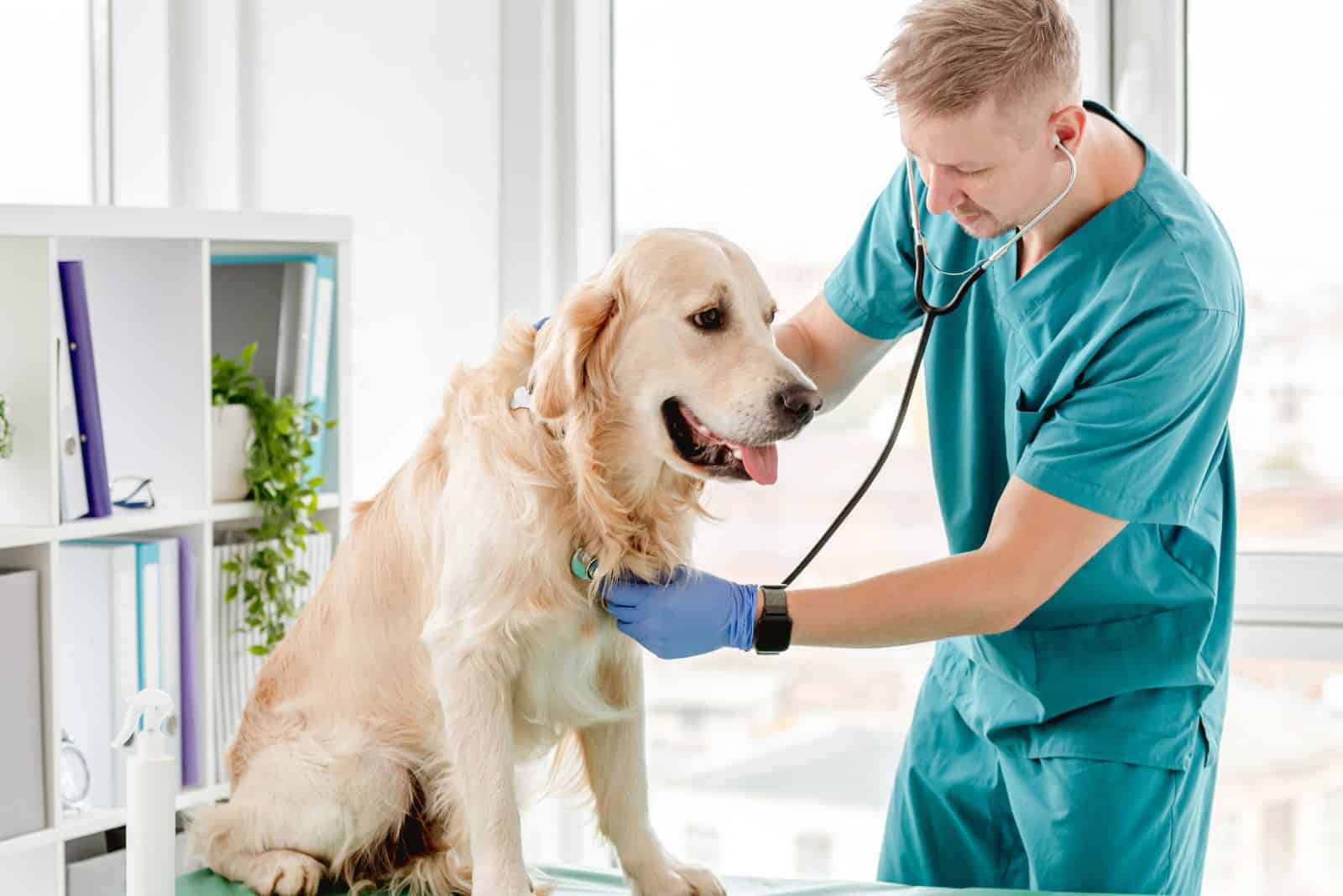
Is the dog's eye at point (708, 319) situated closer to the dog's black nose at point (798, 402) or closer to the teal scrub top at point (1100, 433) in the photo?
the dog's black nose at point (798, 402)

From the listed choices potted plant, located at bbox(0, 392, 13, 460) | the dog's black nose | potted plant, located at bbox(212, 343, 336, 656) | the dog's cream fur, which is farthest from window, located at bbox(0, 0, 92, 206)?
the dog's black nose

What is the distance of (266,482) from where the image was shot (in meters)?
2.17

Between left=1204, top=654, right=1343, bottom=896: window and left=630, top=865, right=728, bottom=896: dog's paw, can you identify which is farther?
left=1204, top=654, right=1343, bottom=896: window

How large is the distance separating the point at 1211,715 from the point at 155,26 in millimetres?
2257

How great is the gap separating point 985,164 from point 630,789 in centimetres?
78

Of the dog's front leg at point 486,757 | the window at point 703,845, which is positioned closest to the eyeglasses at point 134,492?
the dog's front leg at point 486,757

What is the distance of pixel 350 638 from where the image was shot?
5.06 feet

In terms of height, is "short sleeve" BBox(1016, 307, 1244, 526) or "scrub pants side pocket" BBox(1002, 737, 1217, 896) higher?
"short sleeve" BBox(1016, 307, 1244, 526)

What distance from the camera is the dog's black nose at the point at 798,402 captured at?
4.52 ft

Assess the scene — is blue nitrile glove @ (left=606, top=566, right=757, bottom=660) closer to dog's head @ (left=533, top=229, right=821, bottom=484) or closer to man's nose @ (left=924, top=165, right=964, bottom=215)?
dog's head @ (left=533, top=229, right=821, bottom=484)

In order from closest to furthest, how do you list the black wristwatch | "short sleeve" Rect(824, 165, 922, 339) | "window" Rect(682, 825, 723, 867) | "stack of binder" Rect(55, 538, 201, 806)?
the black wristwatch → "short sleeve" Rect(824, 165, 922, 339) → "stack of binder" Rect(55, 538, 201, 806) → "window" Rect(682, 825, 723, 867)

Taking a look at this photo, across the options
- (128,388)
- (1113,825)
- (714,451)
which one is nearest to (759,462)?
(714,451)

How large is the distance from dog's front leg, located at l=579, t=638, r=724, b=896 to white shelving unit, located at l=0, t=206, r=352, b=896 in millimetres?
893

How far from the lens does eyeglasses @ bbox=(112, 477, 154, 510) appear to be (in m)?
2.07
